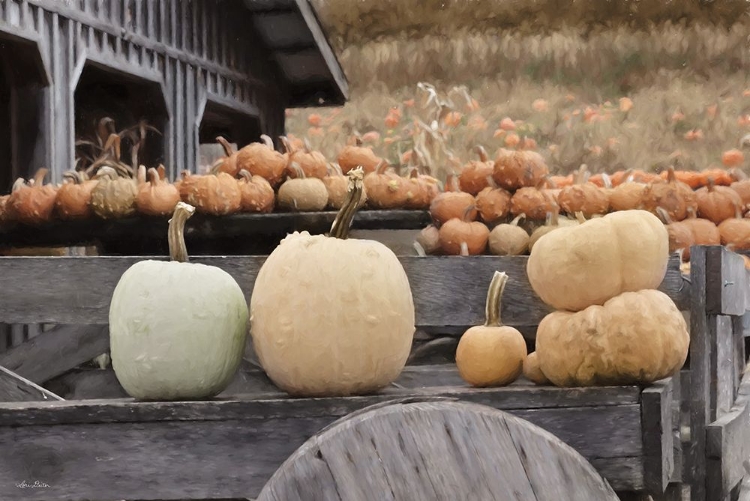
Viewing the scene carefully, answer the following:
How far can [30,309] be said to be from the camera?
115 inches

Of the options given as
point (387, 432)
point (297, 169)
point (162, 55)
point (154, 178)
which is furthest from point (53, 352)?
point (162, 55)

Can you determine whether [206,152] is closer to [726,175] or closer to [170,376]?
[726,175]

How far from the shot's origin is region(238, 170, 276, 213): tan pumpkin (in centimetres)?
529

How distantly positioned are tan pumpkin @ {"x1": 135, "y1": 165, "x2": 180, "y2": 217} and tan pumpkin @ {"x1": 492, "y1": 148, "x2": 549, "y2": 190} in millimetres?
1748

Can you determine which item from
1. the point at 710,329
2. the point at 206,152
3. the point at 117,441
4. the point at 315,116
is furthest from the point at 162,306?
the point at 315,116

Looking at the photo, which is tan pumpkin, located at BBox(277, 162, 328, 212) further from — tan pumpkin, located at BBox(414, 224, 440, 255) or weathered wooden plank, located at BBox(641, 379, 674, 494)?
weathered wooden plank, located at BBox(641, 379, 674, 494)

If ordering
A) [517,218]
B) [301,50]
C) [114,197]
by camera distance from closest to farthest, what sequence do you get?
[517,218]
[114,197]
[301,50]

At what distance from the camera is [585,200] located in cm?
473

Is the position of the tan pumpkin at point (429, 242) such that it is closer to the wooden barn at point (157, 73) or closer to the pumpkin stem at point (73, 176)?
the pumpkin stem at point (73, 176)

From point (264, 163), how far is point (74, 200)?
3.39ft

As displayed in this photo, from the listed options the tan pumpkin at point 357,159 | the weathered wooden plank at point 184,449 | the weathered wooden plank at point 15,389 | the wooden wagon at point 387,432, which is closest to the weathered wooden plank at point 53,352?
the wooden wagon at point 387,432

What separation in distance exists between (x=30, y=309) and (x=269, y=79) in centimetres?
669

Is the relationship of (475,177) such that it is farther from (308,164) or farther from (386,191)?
(308,164)

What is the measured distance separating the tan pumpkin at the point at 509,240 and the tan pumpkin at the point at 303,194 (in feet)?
3.73
